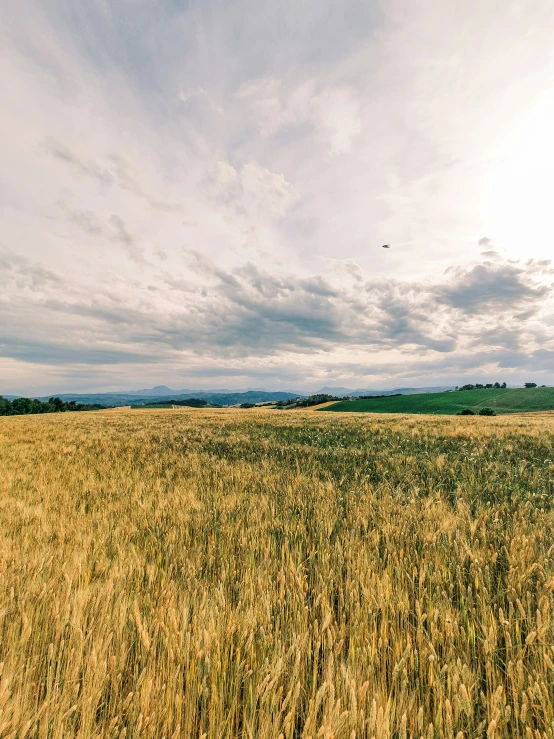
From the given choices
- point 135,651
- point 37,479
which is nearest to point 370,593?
point 135,651

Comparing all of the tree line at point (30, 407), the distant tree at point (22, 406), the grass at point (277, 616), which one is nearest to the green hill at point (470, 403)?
the grass at point (277, 616)

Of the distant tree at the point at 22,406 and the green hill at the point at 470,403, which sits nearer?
the green hill at the point at 470,403

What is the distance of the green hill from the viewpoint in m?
76.0

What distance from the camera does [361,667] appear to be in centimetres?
177

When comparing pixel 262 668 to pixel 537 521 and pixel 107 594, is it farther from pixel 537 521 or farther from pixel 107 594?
pixel 537 521

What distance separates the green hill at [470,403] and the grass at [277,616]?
7016 cm

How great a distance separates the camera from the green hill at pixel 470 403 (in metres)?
76.0

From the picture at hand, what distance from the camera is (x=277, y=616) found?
7.21 feet

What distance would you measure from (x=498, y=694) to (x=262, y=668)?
1113mm

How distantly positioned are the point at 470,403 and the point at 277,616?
9159 centimetres

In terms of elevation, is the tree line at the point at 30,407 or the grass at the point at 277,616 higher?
the grass at the point at 277,616

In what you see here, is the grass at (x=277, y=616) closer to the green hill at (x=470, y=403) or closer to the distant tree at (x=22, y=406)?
the green hill at (x=470, y=403)

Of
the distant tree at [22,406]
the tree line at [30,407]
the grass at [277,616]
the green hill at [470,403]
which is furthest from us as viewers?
the tree line at [30,407]

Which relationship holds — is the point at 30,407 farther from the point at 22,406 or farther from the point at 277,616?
the point at 277,616
